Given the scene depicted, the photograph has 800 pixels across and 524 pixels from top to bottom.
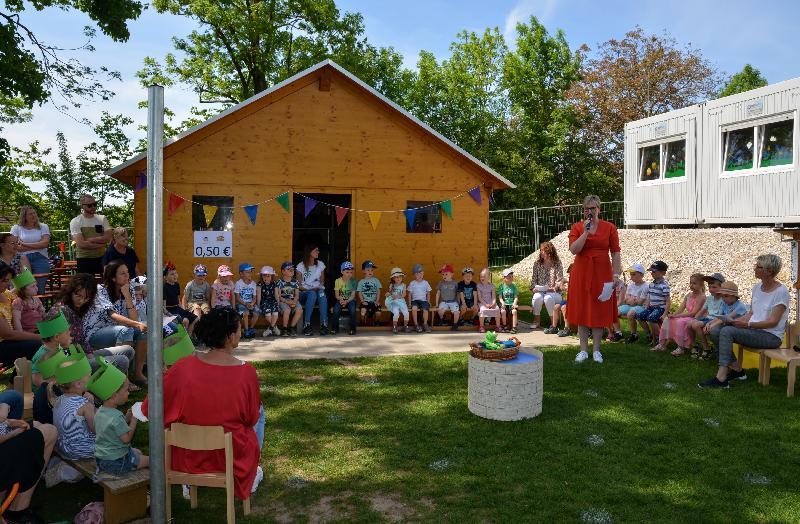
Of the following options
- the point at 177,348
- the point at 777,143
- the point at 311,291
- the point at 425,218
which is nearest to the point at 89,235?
the point at 311,291

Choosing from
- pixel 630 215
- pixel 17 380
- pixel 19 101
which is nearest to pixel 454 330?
pixel 17 380

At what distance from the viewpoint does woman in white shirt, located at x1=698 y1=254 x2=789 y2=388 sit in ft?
21.6

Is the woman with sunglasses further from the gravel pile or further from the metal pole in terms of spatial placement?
the gravel pile

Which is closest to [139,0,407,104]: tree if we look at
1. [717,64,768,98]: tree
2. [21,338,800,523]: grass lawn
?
[21,338,800,523]: grass lawn

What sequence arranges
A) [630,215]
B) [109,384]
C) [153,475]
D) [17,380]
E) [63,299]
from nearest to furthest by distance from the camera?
[153,475]
[109,384]
[17,380]
[63,299]
[630,215]

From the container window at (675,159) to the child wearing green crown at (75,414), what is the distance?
634 inches

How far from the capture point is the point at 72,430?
12.6ft

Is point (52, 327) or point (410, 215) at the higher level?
point (410, 215)

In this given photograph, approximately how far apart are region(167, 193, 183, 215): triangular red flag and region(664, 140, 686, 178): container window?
13022 millimetres

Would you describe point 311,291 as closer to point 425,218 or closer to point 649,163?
point 425,218

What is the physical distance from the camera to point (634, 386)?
684 centimetres

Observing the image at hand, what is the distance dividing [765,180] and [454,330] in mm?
8537

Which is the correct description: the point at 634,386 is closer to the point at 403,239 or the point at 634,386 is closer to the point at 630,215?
the point at 403,239

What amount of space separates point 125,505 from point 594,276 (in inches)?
231
